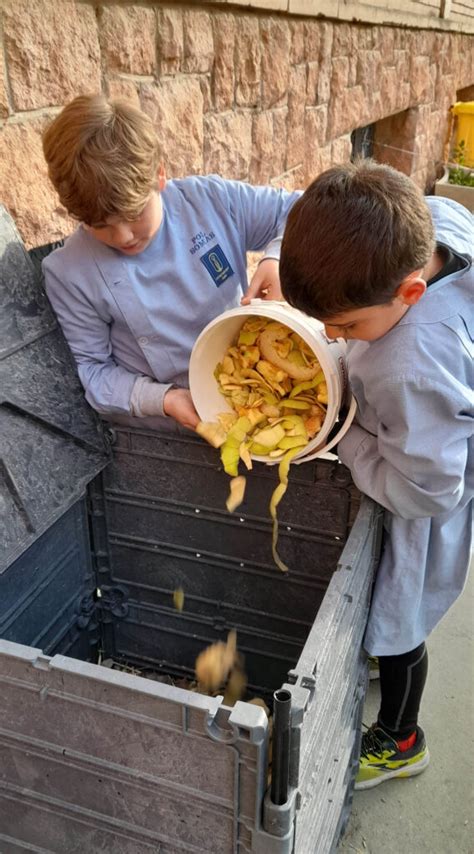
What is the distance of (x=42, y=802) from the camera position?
117 cm

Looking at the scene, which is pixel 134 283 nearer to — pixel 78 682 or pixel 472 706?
pixel 78 682

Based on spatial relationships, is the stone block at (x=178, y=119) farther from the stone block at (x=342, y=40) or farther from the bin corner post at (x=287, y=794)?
the bin corner post at (x=287, y=794)

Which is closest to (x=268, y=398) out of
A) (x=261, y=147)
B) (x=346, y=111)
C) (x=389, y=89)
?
(x=261, y=147)

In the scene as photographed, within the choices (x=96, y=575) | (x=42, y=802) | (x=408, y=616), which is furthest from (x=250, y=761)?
(x=96, y=575)

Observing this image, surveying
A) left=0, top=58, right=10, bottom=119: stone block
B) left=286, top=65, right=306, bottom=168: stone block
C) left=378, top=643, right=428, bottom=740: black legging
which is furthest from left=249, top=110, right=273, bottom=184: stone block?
left=378, top=643, right=428, bottom=740: black legging

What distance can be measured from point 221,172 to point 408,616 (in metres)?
1.90

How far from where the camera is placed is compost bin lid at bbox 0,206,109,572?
1516mm

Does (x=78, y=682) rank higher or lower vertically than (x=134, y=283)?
lower

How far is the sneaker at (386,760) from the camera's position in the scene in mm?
1940

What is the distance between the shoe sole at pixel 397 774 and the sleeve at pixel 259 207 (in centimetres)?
142

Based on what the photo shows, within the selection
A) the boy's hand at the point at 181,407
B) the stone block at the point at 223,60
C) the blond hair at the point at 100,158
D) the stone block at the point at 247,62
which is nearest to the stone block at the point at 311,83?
the stone block at the point at 247,62

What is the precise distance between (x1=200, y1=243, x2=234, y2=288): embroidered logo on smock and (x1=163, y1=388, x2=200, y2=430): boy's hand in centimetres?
32

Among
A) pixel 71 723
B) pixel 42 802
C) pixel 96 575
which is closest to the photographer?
pixel 71 723

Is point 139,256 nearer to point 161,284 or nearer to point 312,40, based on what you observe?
point 161,284
